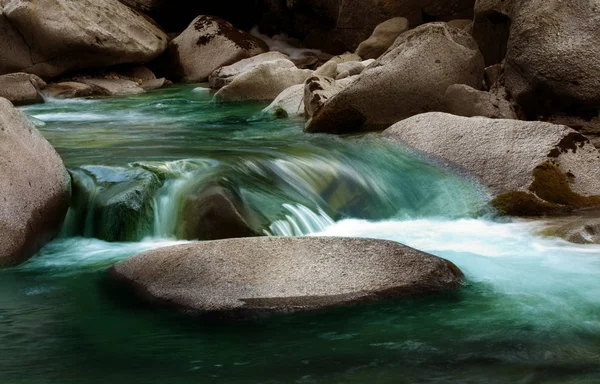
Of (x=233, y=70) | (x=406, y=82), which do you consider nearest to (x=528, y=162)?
(x=406, y=82)

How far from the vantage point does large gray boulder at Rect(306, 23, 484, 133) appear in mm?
9953

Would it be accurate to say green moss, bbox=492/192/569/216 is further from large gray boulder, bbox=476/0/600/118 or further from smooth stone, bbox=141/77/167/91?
smooth stone, bbox=141/77/167/91

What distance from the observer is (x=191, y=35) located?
63.8 ft

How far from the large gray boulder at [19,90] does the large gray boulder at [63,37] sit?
43.6 inches

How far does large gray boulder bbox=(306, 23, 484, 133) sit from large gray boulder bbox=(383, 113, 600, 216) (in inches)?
65.9

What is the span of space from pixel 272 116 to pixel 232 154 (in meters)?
4.20

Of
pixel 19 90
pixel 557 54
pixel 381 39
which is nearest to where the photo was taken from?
pixel 557 54

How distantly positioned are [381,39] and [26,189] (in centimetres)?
1152

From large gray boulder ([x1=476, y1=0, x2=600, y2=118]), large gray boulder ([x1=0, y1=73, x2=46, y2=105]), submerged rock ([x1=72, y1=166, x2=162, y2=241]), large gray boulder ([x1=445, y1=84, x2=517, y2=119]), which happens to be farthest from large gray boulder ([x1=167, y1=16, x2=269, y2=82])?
submerged rock ([x1=72, y1=166, x2=162, y2=241])

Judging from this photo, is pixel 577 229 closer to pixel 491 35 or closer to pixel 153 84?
pixel 491 35

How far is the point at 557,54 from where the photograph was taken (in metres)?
8.42

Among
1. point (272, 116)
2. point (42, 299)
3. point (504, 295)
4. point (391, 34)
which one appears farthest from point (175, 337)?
point (391, 34)

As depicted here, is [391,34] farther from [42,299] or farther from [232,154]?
[42,299]

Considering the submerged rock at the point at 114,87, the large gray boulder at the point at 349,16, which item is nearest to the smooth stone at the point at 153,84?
the submerged rock at the point at 114,87
